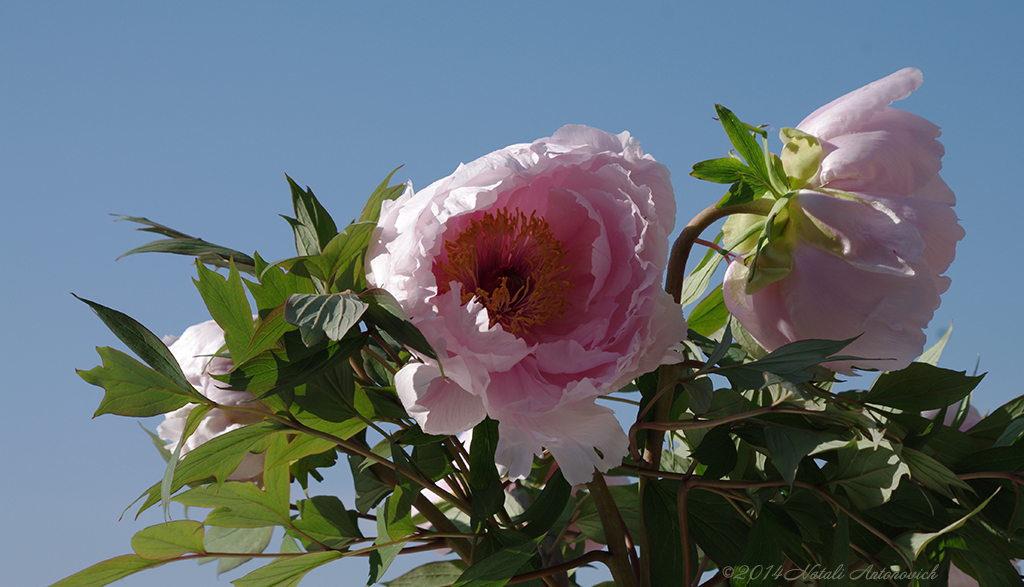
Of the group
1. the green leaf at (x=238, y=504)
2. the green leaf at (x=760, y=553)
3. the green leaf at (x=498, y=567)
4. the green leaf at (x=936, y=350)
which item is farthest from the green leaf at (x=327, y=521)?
the green leaf at (x=936, y=350)

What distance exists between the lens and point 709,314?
1.60 feet

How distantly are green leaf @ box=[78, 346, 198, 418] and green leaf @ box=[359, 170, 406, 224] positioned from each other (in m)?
0.11

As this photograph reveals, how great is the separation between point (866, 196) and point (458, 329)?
219 mm

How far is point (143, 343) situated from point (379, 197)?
13 cm

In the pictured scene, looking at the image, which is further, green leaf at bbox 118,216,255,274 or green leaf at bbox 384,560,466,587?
green leaf at bbox 384,560,466,587

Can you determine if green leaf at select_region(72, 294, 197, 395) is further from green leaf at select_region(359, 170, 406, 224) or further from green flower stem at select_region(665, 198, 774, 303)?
green flower stem at select_region(665, 198, 774, 303)

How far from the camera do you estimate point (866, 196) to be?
379 millimetres

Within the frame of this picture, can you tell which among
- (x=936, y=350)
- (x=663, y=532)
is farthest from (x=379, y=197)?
(x=936, y=350)

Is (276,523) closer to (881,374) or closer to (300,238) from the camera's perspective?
(300,238)

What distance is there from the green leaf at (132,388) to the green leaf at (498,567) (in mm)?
150

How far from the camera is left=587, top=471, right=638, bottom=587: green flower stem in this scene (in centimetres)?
42

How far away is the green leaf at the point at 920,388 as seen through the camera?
44 cm

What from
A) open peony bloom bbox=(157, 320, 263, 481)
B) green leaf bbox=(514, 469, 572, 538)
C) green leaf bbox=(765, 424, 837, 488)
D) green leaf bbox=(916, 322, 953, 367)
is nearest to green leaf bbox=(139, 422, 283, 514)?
open peony bloom bbox=(157, 320, 263, 481)

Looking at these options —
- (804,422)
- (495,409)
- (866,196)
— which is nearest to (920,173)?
(866,196)
